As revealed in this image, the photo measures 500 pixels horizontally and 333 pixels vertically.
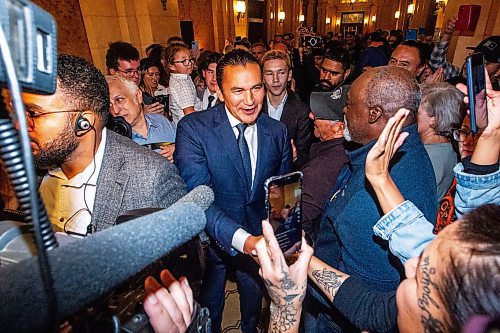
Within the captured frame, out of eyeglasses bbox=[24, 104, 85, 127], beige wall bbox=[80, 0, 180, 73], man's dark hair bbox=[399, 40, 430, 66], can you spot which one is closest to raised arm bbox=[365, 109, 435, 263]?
eyeglasses bbox=[24, 104, 85, 127]

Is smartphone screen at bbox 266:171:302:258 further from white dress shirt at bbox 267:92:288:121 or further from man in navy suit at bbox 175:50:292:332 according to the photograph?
white dress shirt at bbox 267:92:288:121

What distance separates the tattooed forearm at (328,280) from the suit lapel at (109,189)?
105 centimetres

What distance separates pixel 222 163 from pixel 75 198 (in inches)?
37.0

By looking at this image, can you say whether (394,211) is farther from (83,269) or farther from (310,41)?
(310,41)

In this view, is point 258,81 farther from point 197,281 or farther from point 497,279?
point 497,279

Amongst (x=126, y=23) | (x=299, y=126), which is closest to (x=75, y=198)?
(x=299, y=126)

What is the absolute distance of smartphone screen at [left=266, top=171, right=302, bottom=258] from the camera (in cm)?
134

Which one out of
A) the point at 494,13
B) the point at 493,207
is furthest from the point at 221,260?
the point at 494,13

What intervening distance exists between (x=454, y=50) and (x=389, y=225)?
8.95 m

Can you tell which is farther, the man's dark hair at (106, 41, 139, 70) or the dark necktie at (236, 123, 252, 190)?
the man's dark hair at (106, 41, 139, 70)

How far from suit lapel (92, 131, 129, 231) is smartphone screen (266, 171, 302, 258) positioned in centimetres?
73

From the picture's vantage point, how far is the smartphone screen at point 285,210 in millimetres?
1344

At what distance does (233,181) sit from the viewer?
83.3 inches

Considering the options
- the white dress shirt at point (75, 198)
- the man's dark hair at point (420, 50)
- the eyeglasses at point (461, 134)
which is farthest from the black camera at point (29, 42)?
the man's dark hair at point (420, 50)
